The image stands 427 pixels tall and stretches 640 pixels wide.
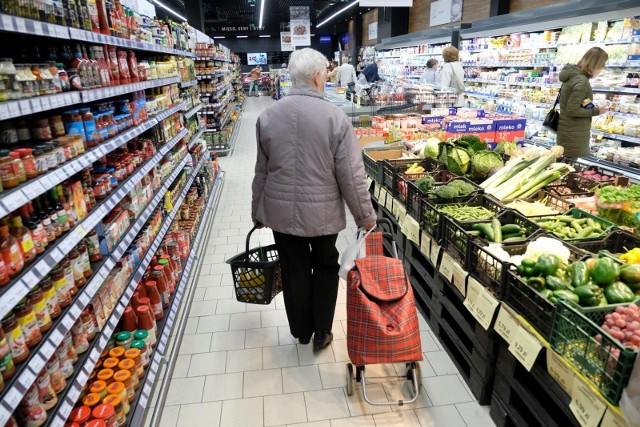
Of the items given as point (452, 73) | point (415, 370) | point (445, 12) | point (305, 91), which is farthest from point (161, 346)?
point (445, 12)

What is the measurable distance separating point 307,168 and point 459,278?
1.07 m

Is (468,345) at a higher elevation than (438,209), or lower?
lower

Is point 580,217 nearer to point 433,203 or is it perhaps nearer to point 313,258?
point 433,203

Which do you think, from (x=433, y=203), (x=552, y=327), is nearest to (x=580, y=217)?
(x=433, y=203)

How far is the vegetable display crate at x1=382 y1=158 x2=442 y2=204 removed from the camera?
3652 millimetres

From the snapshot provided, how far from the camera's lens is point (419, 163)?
4.14 meters

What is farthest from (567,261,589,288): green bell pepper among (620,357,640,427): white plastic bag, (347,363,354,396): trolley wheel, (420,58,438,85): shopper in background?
(420,58,438,85): shopper in background

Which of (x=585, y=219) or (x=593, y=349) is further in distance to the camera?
(x=585, y=219)

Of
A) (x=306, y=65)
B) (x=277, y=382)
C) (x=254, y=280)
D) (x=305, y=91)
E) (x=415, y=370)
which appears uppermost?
(x=306, y=65)

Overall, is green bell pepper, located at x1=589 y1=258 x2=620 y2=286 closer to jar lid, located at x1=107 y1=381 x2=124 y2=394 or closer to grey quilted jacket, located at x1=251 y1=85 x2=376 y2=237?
grey quilted jacket, located at x1=251 y1=85 x2=376 y2=237

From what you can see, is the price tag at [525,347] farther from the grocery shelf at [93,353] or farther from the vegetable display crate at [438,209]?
the grocery shelf at [93,353]

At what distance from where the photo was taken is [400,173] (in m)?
3.91

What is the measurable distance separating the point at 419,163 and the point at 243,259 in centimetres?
195

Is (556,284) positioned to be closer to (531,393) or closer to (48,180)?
(531,393)
